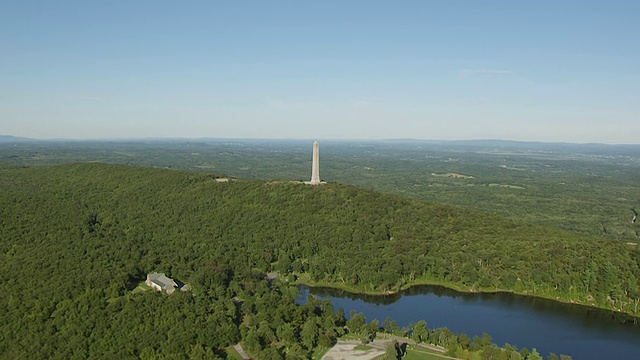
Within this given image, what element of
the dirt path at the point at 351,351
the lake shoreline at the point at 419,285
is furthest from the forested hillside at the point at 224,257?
the dirt path at the point at 351,351

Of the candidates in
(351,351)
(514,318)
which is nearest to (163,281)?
(351,351)

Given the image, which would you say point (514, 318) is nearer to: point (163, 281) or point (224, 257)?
Result: point (224, 257)

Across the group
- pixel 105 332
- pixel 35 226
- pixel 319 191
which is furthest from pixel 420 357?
pixel 35 226

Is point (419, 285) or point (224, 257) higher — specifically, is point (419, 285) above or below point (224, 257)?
below

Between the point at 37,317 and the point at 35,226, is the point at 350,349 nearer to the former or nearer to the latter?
the point at 37,317

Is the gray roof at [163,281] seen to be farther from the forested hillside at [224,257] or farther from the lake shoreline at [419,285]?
the lake shoreline at [419,285]

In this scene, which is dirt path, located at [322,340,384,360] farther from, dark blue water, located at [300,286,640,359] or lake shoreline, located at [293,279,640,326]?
lake shoreline, located at [293,279,640,326]

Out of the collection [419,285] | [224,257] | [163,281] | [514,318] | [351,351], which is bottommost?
[514,318]
